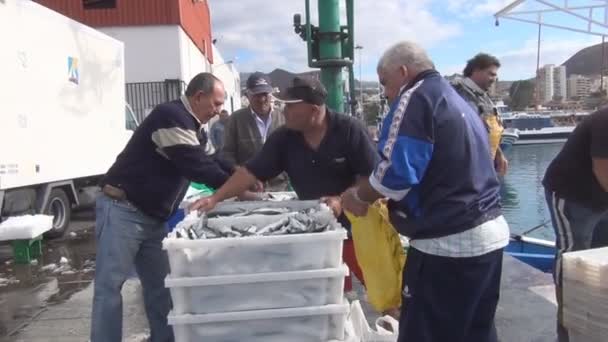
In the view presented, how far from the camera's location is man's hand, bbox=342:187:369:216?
116 inches

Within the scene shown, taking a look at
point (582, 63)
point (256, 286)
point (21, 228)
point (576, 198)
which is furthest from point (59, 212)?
point (582, 63)

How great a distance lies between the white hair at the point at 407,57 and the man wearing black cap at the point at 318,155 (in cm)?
85

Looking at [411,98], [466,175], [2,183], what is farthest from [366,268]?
[2,183]

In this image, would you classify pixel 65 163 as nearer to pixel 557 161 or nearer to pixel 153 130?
pixel 153 130

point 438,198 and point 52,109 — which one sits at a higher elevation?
point 52,109

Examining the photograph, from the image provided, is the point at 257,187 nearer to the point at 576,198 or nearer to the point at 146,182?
the point at 146,182

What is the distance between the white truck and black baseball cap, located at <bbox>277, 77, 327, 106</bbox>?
15.6 ft

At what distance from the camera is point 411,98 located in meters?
2.58

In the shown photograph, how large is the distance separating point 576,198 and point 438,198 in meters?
1.29

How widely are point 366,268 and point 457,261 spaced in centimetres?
81

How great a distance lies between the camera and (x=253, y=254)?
2.54 metres

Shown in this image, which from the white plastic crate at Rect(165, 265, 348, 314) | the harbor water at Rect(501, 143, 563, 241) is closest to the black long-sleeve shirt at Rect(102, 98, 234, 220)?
the white plastic crate at Rect(165, 265, 348, 314)

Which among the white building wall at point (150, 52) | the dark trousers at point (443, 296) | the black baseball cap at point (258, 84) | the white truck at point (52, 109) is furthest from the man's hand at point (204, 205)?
the white building wall at point (150, 52)

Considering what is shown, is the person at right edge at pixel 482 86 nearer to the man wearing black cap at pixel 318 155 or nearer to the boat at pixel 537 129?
the man wearing black cap at pixel 318 155
